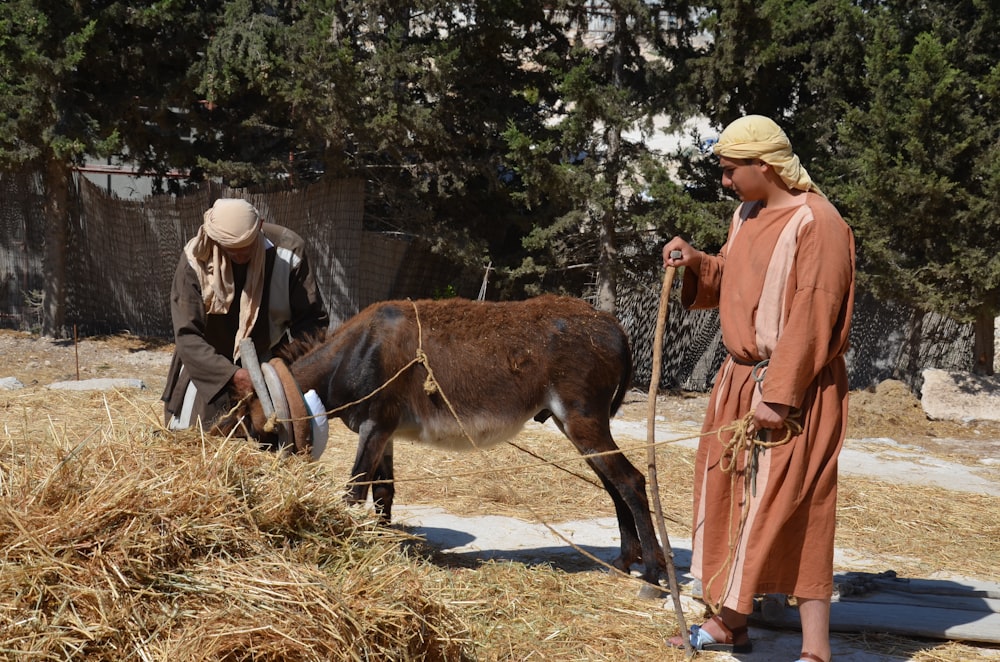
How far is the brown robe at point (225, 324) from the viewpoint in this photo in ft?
14.3

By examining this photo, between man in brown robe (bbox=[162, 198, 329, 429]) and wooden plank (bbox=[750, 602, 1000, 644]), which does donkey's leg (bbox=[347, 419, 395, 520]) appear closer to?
man in brown robe (bbox=[162, 198, 329, 429])

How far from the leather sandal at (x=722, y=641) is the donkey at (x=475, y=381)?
92 cm

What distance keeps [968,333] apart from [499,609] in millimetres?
9998

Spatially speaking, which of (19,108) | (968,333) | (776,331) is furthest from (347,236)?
(776,331)

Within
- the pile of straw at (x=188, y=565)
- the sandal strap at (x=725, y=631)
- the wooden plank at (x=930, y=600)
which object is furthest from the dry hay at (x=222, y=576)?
the wooden plank at (x=930, y=600)

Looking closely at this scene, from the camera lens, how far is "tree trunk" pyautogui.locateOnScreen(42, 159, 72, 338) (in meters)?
11.4

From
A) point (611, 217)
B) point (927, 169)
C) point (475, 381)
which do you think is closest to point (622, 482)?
point (475, 381)

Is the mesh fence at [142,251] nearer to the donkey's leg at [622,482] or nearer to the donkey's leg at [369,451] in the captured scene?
the donkey's leg at [369,451]

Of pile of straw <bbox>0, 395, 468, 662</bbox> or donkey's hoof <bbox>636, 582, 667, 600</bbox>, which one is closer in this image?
pile of straw <bbox>0, 395, 468, 662</bbox>

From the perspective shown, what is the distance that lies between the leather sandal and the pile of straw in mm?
1169

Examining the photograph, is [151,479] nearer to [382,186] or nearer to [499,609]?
[499,609]

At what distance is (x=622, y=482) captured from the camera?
4.84 metres

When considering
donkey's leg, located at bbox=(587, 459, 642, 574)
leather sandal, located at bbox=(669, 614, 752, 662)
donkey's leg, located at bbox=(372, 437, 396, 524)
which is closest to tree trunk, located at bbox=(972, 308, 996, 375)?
donkey's leg, located at bbox=(587, 459, 642, 574)

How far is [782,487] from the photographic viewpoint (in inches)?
135
